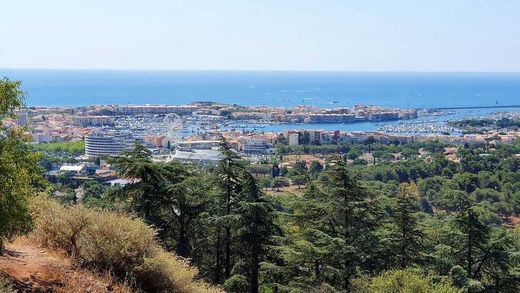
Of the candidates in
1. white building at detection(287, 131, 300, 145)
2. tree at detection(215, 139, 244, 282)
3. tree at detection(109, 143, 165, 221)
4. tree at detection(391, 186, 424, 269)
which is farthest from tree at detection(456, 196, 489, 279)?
white building at detection(287, 131, 300, 145)

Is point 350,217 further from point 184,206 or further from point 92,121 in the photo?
point 92,121

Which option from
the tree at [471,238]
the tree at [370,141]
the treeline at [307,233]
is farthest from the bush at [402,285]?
the tree at [370,141]

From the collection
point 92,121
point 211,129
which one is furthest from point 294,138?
point 92,121

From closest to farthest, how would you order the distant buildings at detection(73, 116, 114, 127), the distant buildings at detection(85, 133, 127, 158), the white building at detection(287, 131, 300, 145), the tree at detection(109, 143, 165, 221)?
the tree at detection(109, 143, 165, 221) → the distant buildings at detection(85, 133, 127, 158) → the white building at detection(287, 131, 300, 145) → the distant buildings at detection(73, 116, 114, 127)

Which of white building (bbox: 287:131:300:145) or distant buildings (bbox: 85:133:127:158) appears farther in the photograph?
white building (bbox: 287:131:300:145)

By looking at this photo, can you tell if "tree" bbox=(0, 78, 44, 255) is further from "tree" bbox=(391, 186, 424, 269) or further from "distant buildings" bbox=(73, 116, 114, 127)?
"distant buildings" bbox=(73, 116, 114, 127)


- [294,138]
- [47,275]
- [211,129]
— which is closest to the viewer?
[47,275]

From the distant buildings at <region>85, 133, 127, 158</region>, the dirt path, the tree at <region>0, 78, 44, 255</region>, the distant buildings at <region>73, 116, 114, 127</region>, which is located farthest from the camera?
the distant buildings at <region>73, 116, 114, 127</region>

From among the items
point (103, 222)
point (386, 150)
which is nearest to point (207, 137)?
point (386, 150)
